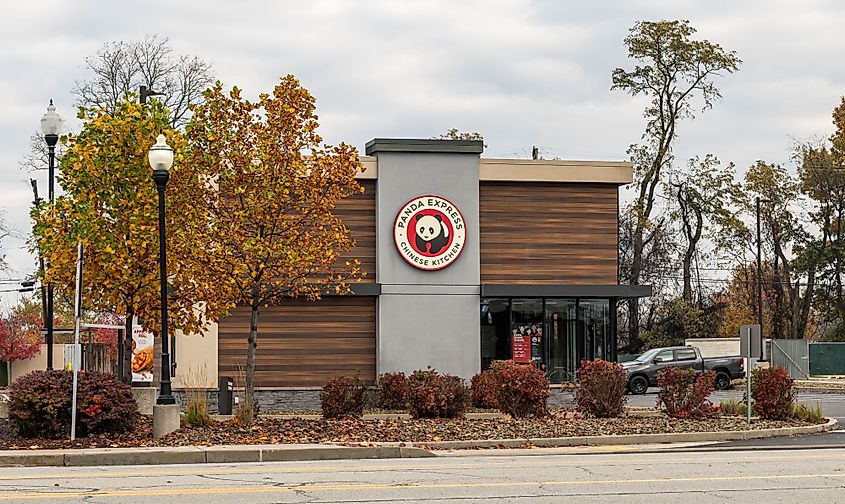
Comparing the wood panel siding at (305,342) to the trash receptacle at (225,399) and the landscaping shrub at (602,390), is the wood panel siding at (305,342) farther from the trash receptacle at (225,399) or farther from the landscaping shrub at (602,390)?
the landscaping shrub at (602,390)

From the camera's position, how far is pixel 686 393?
2423 cm

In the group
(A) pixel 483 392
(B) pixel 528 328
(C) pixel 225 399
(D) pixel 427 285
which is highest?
(D) pixel 427 285

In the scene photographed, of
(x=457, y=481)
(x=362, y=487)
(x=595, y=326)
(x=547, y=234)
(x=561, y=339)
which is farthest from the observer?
(x=595, y=326)

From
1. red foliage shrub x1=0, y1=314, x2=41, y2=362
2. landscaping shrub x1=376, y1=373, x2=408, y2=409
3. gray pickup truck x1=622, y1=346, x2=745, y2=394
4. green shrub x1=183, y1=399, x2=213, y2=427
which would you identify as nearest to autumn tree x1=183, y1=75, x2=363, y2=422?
Result: green shrub x1=183, y1=399, x2=213, y2=427

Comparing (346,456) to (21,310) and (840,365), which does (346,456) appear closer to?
(840,365)

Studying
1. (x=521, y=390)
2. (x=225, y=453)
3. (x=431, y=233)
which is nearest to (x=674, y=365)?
(x=431, y=233)

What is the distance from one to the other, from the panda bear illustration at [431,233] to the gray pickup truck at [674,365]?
12.7 metres

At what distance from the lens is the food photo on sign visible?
103 feet

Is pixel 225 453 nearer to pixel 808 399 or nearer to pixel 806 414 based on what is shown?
pixel 806 414

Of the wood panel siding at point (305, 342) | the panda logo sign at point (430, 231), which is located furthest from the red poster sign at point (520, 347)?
the wood panel siding at point (305, 342)

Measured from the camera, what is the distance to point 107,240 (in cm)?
2377

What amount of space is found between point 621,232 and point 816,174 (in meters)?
11.7

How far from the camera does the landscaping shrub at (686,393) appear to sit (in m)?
23.9

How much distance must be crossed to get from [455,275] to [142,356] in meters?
8.30
